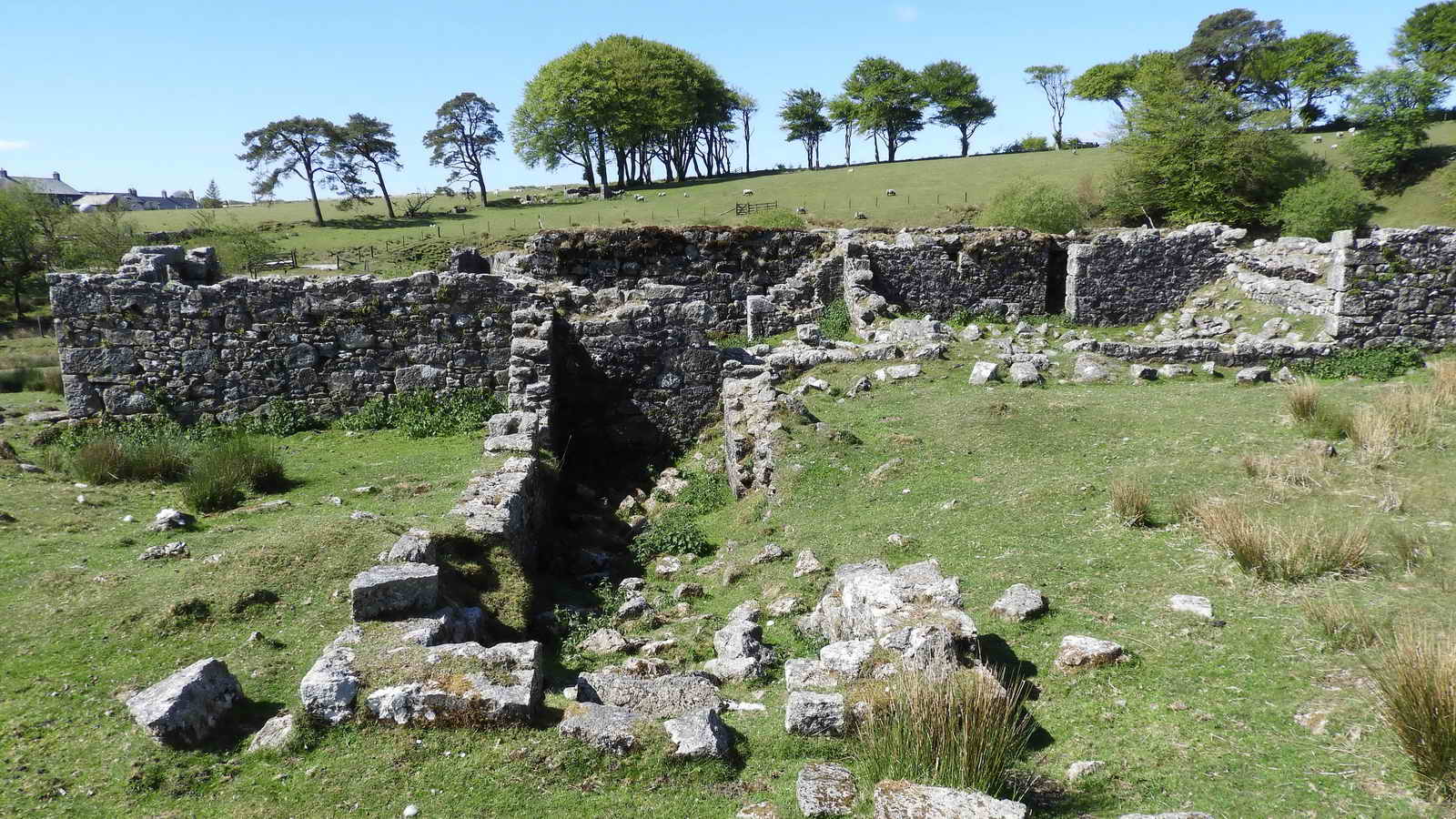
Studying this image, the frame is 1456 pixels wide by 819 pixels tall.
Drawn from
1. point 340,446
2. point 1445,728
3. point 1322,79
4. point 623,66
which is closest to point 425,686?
point 1445,728

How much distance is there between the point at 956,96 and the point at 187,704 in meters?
93.6

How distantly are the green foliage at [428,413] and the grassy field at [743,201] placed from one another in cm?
3523

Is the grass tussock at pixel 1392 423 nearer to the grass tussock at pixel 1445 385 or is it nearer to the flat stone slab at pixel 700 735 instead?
the grass tussock at pixel 1445 385

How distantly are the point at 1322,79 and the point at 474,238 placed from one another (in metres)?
70.7

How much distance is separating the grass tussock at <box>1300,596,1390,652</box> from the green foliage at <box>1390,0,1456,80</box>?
Result: 225ft

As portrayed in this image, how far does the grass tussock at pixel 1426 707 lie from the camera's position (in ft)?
12.2

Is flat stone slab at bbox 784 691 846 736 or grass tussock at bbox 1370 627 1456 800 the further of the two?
flat stone slab at bbox 784 691 846 736

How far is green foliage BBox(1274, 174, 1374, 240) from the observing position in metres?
35.7

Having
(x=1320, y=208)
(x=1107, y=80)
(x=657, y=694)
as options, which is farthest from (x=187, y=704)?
(x=1107, y=80)

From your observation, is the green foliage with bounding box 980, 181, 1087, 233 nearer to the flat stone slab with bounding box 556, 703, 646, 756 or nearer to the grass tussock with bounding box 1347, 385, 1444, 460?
the grass tussock with bounding box 1347, 385, 1444, 460

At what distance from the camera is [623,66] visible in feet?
233

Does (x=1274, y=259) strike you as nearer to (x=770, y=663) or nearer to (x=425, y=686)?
(x=770, y=663)

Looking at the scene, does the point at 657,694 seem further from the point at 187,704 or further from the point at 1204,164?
the point at 1204,164

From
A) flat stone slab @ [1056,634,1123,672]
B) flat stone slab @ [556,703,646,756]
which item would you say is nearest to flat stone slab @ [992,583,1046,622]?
flat stone slab @ [1056,634,1123,672]
